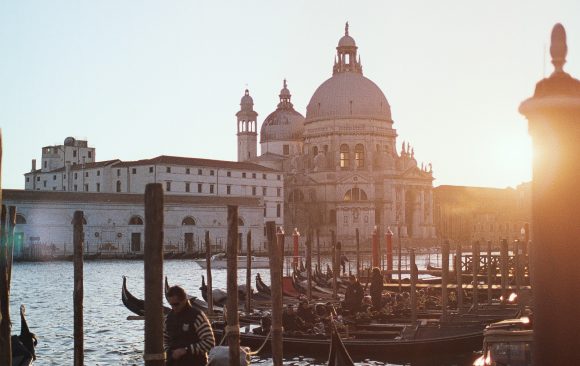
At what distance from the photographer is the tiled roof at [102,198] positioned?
145 feet

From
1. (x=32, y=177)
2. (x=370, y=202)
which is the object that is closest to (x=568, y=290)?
(x=370, y=202)

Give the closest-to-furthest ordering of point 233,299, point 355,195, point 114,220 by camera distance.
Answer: point 233,299, point 114,220, point 355,195

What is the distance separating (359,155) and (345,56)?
8.77 m

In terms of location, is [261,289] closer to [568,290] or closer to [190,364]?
[190,364]

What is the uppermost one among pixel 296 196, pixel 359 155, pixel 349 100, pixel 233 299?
pixel 349 100

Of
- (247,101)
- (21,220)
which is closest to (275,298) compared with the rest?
(21,220)

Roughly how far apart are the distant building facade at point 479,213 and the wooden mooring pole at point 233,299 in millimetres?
69090

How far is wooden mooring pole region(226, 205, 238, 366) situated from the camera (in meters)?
7.21

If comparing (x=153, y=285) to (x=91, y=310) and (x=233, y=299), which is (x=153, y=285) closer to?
(x=233, y=299)

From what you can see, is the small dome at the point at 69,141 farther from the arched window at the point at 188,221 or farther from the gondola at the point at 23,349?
the gondola at the point at 23,349

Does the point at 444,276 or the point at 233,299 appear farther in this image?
the point at 444,276

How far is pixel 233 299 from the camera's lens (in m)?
7.67

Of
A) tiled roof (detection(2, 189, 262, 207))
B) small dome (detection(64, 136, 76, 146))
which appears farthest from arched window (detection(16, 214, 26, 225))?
small dome (detection(64, 136, 76, 146))

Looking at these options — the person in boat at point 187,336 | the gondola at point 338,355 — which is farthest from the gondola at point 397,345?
the person in boat at point 187,336
